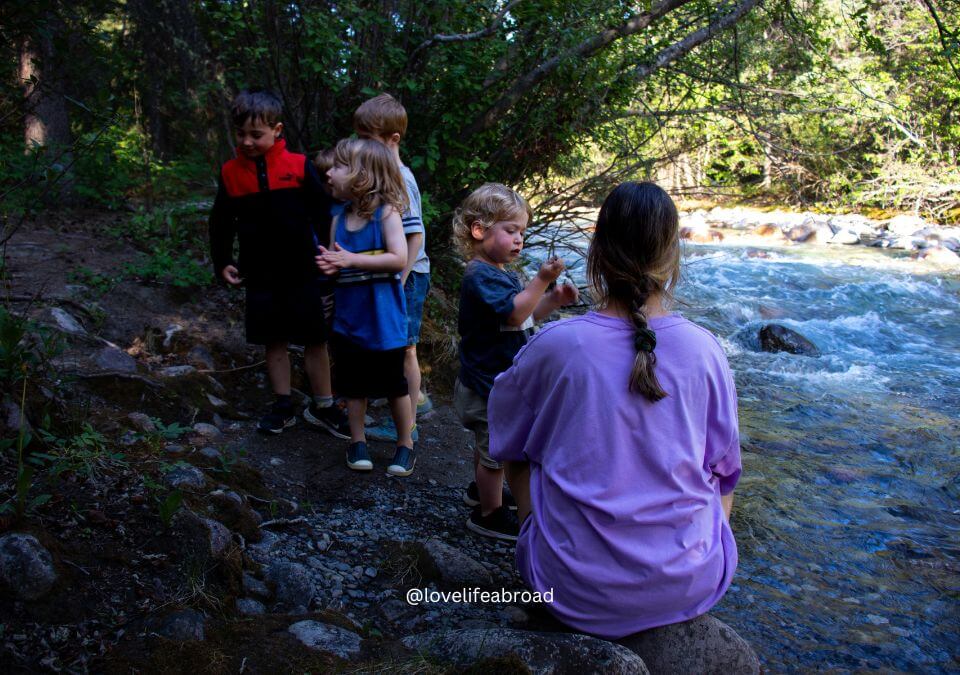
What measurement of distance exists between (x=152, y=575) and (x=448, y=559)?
105 centimetres

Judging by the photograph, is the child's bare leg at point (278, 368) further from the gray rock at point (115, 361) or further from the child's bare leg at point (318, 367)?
the gray rock at point (115, 361)

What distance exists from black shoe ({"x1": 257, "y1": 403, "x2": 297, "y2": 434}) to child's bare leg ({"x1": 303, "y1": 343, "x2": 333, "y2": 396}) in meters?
0.19

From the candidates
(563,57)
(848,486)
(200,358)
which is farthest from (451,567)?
(563,57)

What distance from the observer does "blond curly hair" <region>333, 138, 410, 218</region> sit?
12.0ft

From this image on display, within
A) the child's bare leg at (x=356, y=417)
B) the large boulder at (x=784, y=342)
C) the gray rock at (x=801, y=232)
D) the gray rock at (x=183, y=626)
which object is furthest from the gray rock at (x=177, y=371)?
the gray rock at (x=801, y=232)

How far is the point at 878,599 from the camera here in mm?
3391

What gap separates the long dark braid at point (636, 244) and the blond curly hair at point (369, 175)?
177 centimetres

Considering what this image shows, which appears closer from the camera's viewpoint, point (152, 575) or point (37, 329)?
point (152, 575)

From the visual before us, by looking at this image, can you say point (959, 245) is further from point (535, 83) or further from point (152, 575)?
point (152, 575)

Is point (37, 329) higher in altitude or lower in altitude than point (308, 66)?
lower

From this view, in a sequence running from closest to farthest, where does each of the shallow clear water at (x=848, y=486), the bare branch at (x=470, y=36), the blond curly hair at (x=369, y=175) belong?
the shallow clear water at (x=848, y=486), the blond curly hair at (x=369, y=175), the bare branch at (x=470, y=36)

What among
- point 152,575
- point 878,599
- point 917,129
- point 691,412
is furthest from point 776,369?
point 917,129

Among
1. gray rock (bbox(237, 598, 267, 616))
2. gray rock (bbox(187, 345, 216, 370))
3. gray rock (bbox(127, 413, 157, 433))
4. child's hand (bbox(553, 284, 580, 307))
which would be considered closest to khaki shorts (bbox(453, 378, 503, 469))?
child's hand (bbox(553, 284, 580, 307))

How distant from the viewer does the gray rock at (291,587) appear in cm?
261
